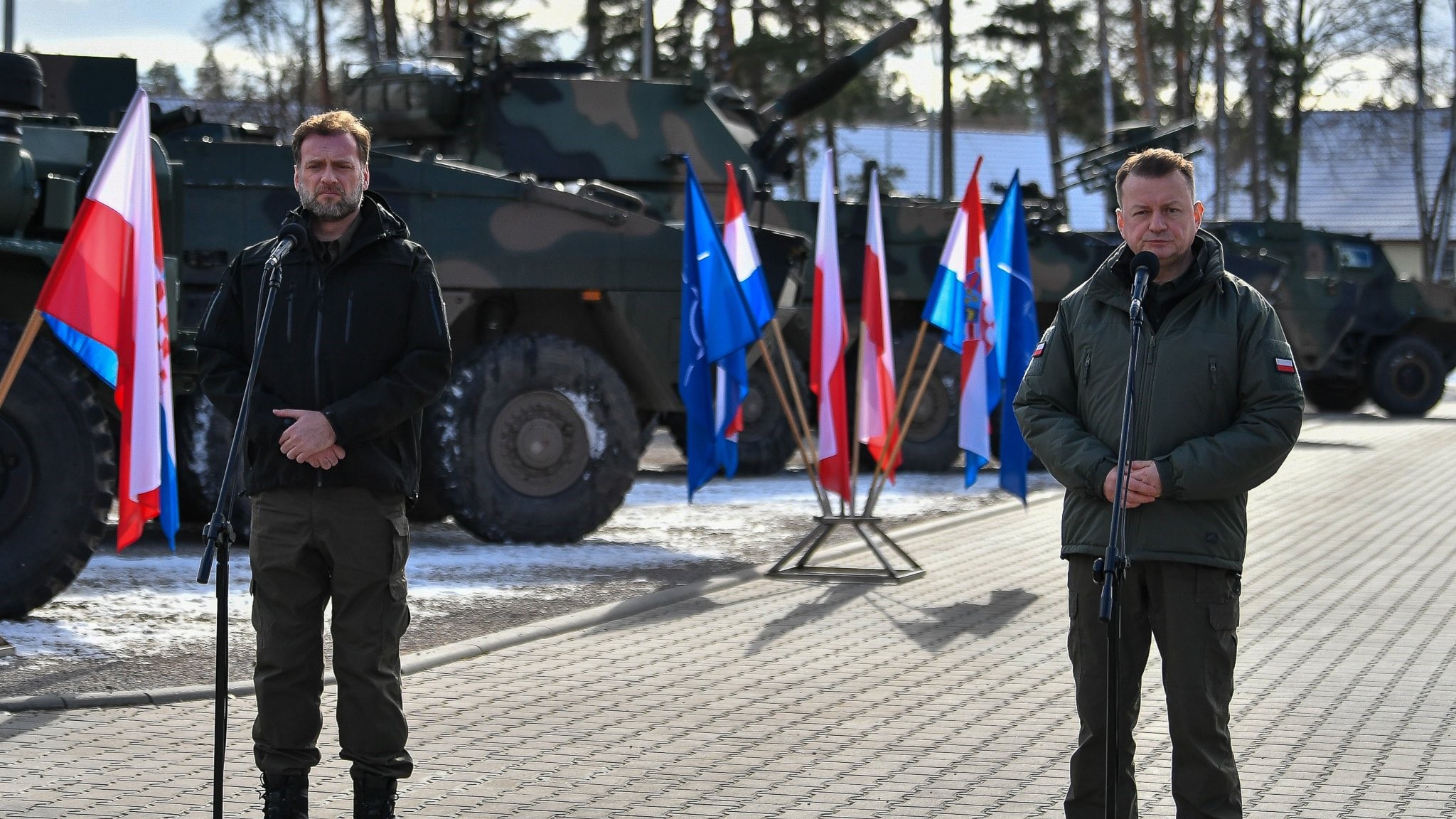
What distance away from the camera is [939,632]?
8812 mm

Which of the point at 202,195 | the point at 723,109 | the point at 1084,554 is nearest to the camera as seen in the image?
the point at 1084,554

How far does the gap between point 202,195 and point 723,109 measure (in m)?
5.72

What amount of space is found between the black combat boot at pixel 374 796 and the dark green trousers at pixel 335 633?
0.07ft

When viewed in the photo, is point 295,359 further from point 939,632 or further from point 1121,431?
point 939,632

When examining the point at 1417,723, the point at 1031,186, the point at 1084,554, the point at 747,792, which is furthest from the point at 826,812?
the point at 1031,186

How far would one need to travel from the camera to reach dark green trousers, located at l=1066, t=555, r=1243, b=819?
4520mm

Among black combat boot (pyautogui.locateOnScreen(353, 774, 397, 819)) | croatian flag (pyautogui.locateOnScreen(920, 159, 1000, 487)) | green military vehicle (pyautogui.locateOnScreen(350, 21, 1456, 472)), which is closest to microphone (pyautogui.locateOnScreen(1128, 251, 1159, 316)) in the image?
black combat boot (pyautogui.locateOnScreen(353, 774, 397, 819))

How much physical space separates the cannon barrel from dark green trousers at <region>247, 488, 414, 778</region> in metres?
12.2

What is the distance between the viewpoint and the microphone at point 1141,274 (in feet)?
14.2

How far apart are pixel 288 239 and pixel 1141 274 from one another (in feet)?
6.54

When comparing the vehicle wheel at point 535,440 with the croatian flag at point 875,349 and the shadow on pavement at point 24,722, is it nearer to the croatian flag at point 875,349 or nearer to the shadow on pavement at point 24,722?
the croatian flag at point 875,349

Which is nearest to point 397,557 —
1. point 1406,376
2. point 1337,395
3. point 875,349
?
point 875,349

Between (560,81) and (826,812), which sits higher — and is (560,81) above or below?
above

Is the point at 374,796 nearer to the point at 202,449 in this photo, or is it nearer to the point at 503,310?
the point at 202,449
